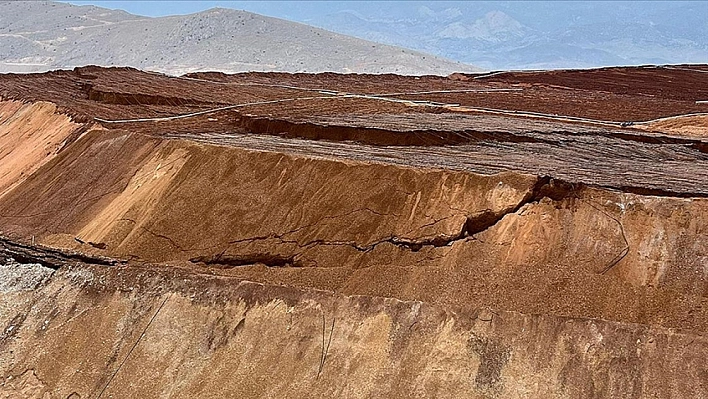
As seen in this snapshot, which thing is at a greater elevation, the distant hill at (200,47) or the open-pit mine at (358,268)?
the distant hill at (200,47)

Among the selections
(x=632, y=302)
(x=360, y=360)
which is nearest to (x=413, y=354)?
(x=360, y=360)

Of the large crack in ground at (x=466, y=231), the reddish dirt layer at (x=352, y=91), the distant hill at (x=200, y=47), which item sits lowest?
the large crack in ground at (x=466, y=231)

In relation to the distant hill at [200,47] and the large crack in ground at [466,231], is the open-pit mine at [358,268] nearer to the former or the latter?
the large crack in ground at [466,231]

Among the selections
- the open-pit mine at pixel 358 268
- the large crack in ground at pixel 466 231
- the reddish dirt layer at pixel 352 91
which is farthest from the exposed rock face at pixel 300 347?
the reddish dirt layer at pixel 352 91

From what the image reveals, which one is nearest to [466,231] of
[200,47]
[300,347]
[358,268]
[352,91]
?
[358,268]

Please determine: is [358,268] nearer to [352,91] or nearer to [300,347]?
[300,347]

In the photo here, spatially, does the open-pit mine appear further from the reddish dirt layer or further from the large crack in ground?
the reddish dirt layer
